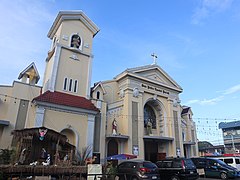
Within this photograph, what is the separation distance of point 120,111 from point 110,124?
2.10 metres

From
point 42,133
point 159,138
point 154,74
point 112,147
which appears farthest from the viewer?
point 154,74

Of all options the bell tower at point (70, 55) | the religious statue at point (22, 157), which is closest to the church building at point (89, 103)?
the bell tower at point (70, 55)

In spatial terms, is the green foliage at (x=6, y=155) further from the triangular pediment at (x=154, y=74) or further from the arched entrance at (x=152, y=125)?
the arched entrance at (x=152, y=125)

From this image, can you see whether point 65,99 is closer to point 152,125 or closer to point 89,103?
point 89,103

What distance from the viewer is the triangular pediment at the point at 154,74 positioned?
24388 mm

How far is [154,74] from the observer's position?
26734mm

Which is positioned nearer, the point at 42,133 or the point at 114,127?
the point at 42,133

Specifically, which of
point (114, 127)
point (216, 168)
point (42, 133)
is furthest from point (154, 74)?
point (42, 133)

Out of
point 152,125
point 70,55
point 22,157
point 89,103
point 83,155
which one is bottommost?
point 22,157

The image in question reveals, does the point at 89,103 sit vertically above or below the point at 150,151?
above

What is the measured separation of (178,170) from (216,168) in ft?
16.2

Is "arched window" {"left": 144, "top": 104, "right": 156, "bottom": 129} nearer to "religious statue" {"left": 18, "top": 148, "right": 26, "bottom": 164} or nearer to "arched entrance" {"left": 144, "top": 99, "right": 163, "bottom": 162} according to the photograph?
"arched entrance" {"left": 144, "top": 99, "right": 163, "bottom": 162}

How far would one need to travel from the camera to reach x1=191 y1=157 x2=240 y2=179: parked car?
15540mm

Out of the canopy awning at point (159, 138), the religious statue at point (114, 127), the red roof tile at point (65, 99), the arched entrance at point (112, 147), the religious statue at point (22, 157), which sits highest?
the red roof tile at point (65, 99)
